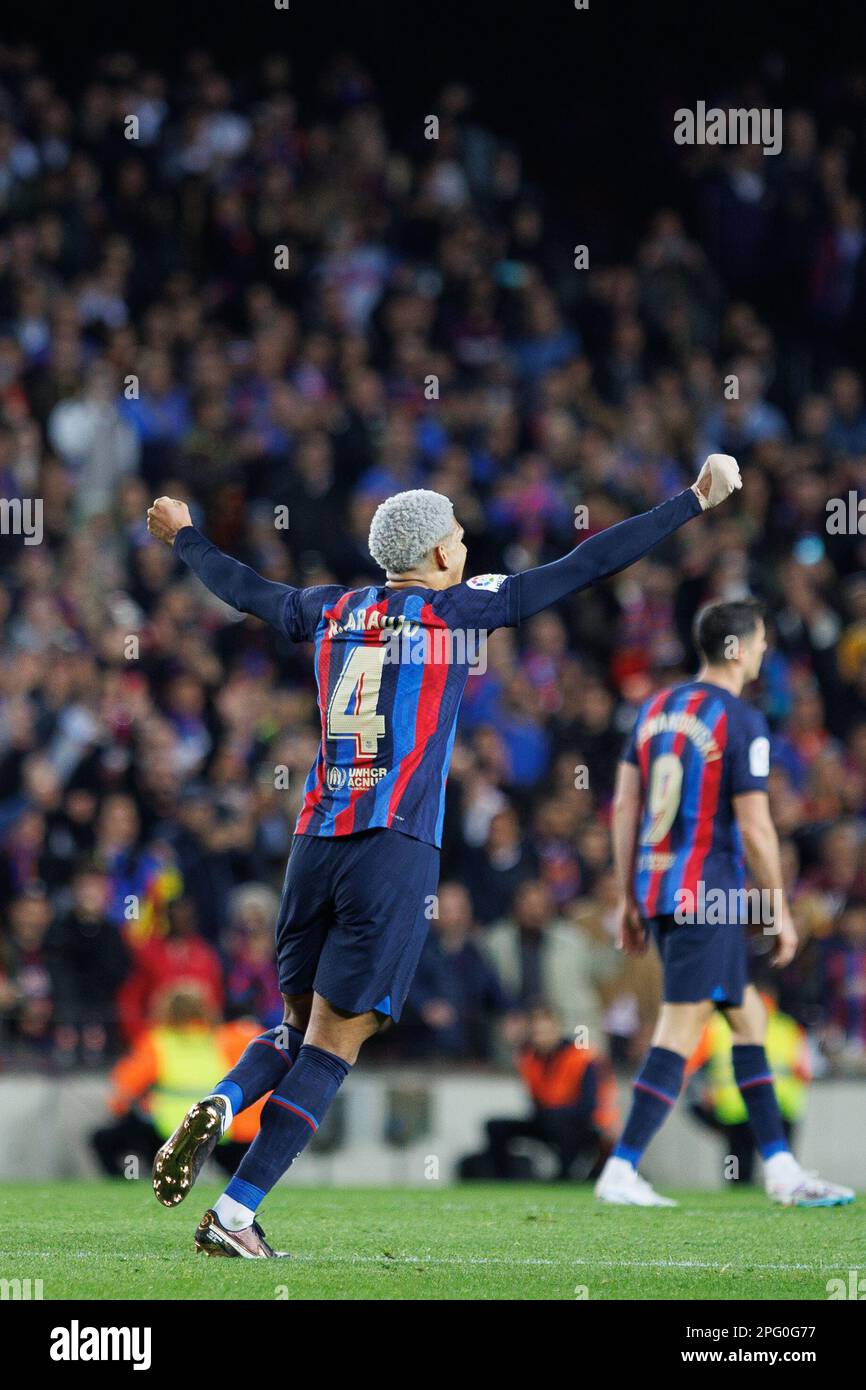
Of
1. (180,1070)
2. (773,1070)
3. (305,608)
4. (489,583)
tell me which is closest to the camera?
(489,583)

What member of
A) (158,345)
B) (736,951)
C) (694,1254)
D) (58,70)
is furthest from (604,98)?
(694,1254)

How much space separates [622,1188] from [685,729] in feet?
5.98

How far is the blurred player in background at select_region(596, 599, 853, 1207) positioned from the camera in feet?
27.1

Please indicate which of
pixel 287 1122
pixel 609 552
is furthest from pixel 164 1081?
pixel 609 552

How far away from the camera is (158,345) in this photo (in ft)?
54.9

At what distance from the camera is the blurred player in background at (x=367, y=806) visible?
20.2 ft

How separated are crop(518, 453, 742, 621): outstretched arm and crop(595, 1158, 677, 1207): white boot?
2935 mm

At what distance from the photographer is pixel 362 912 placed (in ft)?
20.3

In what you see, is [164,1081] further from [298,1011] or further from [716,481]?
[716,481]

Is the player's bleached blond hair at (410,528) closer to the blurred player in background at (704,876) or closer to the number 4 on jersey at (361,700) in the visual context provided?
the number 4 on jersey at (361,700)

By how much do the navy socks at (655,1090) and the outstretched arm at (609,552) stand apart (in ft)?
8.36

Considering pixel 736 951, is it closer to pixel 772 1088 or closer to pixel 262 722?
pixel 772 1088

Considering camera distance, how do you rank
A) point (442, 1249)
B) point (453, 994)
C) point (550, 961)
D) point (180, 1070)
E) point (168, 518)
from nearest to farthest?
point (442, 1249)
point (168, 518)
point (180, 1070)
point (453, 994)
point (550, 961)

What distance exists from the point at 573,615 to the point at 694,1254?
9.58 metres
